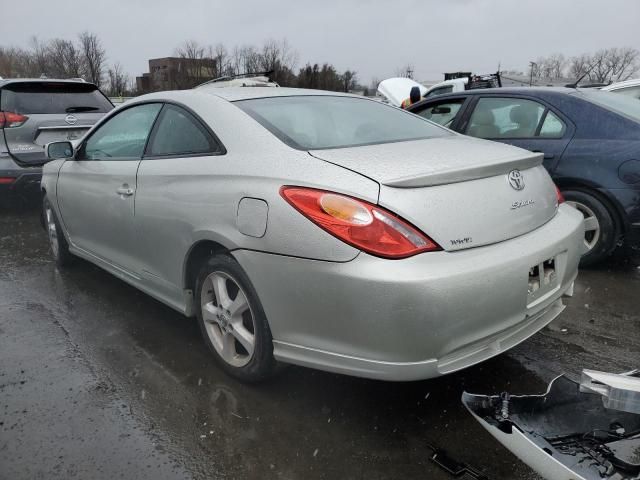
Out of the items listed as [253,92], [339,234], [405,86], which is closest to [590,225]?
[253,92]

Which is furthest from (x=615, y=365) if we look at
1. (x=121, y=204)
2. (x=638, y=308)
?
(x=121, y=204)

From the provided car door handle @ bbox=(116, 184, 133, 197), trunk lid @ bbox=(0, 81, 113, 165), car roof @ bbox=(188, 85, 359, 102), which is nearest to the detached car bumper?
car roof @ bbox=(188, 85, 359, 102)

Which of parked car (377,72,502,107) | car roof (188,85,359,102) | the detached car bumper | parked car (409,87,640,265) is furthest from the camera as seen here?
parked car (377,72,502,107)

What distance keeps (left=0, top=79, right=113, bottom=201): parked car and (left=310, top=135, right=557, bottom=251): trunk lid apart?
5.17 meters

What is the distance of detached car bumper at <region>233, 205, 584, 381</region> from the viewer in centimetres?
193

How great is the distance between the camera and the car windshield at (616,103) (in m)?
4.15

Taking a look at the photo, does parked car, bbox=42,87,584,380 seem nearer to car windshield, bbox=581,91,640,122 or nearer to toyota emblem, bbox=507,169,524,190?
toyota emblem, bbox=507,169,524,190

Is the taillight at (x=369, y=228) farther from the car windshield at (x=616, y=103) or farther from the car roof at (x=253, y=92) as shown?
the car windshield at (x=616, y=103)

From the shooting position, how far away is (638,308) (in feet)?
11.9

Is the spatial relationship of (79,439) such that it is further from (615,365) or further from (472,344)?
(615,365)

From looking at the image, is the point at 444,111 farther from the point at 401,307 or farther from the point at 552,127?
the point at 401,307

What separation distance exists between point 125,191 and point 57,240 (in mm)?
1723

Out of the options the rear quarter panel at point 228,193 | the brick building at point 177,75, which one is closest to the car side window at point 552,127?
the rear quarter panel at point 228,193

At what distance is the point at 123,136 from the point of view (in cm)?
357
